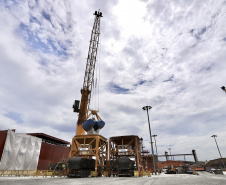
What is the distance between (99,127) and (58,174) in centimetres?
1461

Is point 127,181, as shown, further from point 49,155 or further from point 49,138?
point 49,138

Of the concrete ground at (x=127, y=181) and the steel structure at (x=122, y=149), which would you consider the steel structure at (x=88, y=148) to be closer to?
the steel structure at (x=122, y=149)

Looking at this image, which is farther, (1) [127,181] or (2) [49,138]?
(2) [49,138]

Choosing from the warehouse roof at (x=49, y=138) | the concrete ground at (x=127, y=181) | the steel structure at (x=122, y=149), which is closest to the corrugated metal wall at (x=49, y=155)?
the warehouse roof at (x=49, y=138)

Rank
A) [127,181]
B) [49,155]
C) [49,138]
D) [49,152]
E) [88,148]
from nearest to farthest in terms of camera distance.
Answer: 1. [127,181]
2. [88,148]
3. [49,155]
4. [49,152]
5. [49,138]

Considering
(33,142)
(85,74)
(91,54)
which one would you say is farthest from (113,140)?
(91,54)

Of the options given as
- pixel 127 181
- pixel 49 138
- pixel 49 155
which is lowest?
pixel 127 181

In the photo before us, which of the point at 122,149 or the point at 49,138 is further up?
the point at 49,138

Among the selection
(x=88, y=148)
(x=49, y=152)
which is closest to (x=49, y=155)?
(x=49, y=152)

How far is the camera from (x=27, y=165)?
131 feet

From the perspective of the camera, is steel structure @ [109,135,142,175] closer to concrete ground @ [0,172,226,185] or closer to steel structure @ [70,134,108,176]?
steel structure @ [70,134,108,176]

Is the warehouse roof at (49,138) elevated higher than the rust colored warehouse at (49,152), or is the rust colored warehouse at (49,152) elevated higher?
the warehouse roof at (49,138)

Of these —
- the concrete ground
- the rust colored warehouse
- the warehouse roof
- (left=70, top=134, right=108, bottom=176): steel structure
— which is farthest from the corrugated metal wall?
the concrete ground

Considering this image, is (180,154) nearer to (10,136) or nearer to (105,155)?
(105,155)
